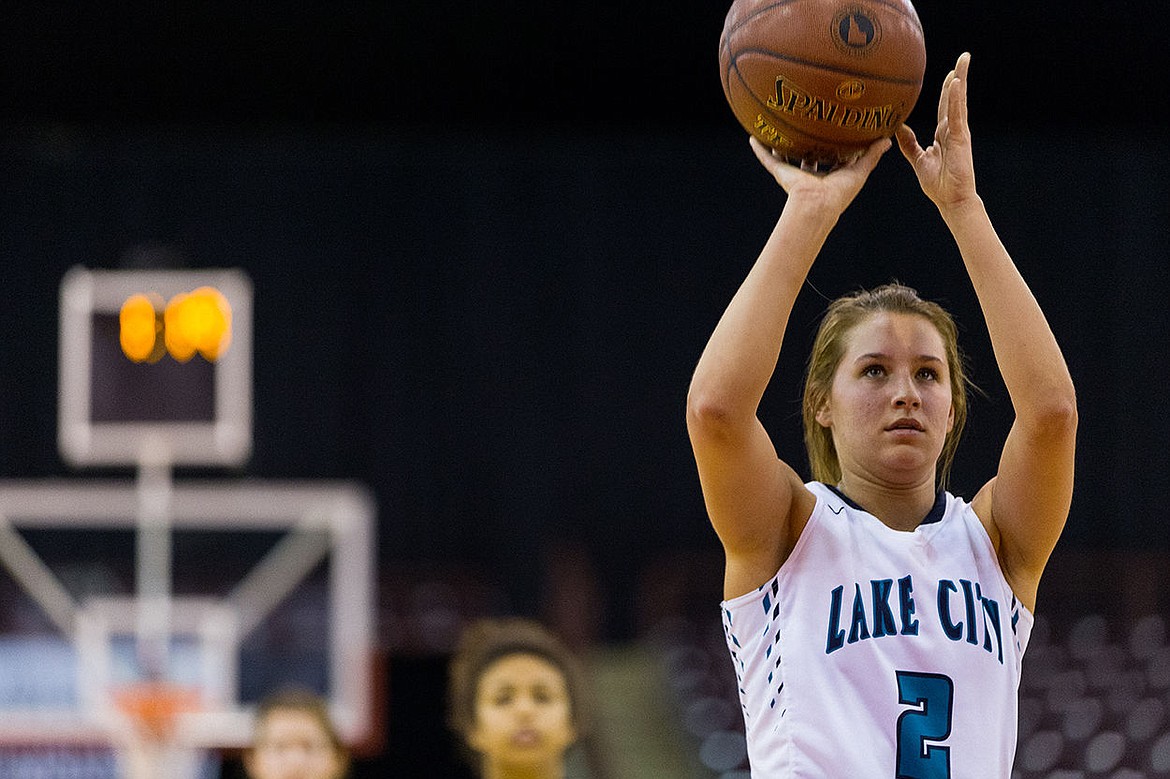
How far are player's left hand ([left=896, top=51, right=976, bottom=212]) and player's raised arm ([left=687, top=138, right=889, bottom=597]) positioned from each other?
141mm

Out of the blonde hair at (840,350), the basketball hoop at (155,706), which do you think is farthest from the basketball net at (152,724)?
the blonde hair at (840,350)

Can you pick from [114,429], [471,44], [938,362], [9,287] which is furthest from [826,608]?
[9,287]

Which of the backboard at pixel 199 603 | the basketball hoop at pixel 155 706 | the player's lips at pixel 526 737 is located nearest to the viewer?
the player's lips at pixel 526 737

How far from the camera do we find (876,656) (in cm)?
192

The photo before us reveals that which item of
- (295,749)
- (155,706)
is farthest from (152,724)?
(295,749)

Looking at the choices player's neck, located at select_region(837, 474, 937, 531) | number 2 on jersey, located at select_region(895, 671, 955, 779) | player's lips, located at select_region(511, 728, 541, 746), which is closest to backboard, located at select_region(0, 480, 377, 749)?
player's lips, located at select_region(511, 728, 541, 746)

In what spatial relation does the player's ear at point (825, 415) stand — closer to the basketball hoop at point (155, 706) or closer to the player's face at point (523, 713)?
the player's face at point (523, 713)

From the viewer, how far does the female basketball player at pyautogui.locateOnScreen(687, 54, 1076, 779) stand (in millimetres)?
1897

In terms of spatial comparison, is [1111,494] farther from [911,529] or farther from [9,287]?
[911,529]

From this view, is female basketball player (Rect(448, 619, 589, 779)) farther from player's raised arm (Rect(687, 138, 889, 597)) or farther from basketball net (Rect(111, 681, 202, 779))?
basketball net (Rect(111, 681, 202, 779))

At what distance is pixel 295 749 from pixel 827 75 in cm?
271

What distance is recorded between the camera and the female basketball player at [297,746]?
4.23m

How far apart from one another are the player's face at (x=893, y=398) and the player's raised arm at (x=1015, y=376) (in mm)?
86

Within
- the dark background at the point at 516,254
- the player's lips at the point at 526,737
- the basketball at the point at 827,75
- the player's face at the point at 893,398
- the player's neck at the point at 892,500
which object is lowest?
the player's lips at the point at 526,737
